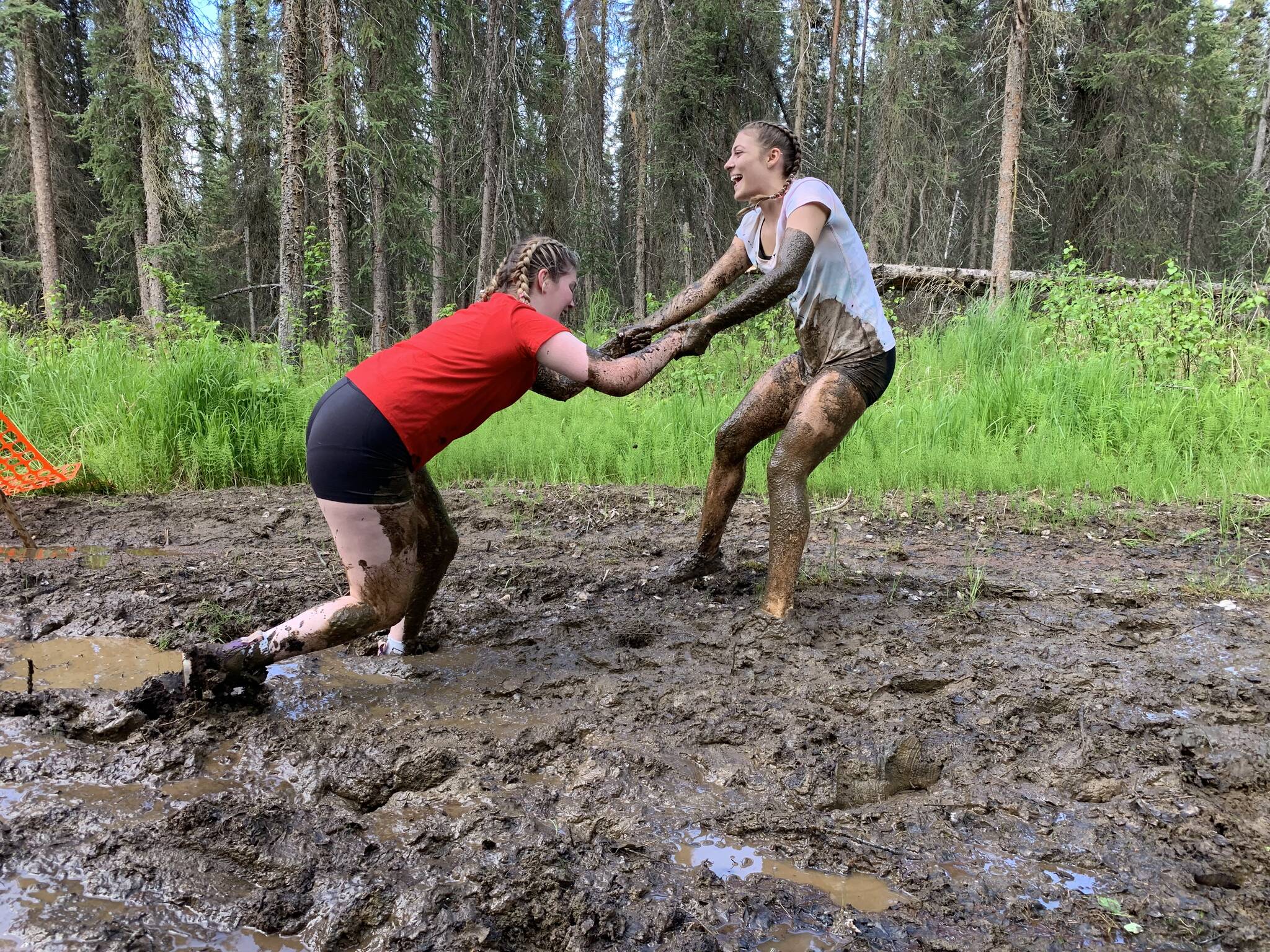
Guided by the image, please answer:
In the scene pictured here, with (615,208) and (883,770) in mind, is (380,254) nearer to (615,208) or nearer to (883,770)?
(883,770)

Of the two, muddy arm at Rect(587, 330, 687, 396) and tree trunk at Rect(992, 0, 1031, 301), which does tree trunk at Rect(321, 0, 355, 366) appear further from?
tree trunk at Rect(992, 0, 1031, 301)

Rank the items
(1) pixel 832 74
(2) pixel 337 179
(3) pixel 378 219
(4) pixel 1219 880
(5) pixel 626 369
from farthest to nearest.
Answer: (1) pixel 832 74, (3) pixel 378 219, (2) pixel 337 179, (5) pixel 626 369, (4) pixel 1219 880

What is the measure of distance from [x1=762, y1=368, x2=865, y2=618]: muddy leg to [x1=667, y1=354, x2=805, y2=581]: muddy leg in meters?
0.30

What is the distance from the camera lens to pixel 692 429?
729 cm

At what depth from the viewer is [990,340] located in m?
8.77

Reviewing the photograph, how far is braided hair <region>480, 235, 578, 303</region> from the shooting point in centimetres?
297

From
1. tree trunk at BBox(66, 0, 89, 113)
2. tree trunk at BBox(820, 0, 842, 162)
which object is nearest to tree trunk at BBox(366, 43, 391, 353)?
tree trunk at BBox(66, 0, 89, 113)

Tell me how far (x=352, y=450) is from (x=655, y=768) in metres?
1.47

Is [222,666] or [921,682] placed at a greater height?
[222,666]

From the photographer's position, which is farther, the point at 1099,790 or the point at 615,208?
the point at 615,208

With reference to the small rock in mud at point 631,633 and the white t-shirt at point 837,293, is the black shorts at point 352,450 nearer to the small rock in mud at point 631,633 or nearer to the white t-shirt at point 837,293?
the small rock in mud at point 631,633

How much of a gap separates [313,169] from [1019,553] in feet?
29.6

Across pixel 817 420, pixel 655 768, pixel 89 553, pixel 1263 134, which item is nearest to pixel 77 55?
pixel 89 553

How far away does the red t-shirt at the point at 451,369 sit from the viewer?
272cm
